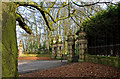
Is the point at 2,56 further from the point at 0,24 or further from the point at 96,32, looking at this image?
the point at 96,32

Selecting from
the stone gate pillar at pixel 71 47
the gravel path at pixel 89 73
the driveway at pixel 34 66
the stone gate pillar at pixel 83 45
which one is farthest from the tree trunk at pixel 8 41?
the stone gate pillar at pixel 71 47

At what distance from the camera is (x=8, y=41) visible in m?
3.16

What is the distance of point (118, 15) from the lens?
24.9 ft

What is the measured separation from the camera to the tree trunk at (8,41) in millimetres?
3013

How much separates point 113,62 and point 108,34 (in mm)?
2131

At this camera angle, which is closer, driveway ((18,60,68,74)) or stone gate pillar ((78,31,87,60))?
driveway ((18,60,68,74))

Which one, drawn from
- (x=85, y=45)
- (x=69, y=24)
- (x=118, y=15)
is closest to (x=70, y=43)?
(x=85, y=45)

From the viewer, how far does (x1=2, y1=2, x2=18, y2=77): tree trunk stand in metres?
3.01

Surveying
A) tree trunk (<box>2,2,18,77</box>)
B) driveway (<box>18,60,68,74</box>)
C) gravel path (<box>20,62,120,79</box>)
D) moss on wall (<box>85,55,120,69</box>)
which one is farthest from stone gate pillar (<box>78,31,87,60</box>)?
tree trunk (<box>2,2,18,77</box>)

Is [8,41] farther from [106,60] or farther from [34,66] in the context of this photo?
[34,66]

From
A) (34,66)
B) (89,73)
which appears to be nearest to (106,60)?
(89,73)

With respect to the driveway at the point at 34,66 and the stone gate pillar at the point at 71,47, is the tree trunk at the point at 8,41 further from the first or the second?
the stone gate pillar at the point at 71,47

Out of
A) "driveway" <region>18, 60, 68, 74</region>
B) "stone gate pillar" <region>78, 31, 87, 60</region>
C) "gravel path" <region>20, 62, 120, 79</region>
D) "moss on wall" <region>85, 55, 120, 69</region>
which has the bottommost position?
"driveway" <region>18, 60, 68, 74</region>

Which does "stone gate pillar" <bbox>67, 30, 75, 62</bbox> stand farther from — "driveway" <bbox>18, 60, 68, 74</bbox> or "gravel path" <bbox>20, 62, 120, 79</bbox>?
"gravel path" <bbox>20, 62, 120, 79</bbox>
